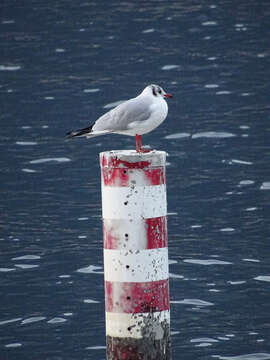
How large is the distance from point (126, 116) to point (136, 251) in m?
1.39

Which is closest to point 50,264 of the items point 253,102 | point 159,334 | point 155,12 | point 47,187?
point 47,187

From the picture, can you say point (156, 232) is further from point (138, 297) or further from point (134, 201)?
point (138, 297)

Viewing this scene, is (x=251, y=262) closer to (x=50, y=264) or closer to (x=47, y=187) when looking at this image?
(x=50, y=264)

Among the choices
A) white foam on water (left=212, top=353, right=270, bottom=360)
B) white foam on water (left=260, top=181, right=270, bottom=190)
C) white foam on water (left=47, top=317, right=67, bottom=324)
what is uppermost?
white foam on water (left=260, top=181, right=270, bottom=190)

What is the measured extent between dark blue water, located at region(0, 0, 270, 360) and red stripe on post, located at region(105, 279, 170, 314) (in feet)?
4.76

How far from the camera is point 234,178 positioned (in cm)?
1345

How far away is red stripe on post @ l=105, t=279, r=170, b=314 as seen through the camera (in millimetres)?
6434

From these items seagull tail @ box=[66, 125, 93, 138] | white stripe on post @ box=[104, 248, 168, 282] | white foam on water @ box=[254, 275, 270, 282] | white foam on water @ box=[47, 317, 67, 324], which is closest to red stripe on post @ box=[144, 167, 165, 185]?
white stripe on post @ box=[104, 248, 168, 282]

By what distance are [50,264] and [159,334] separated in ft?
12.9

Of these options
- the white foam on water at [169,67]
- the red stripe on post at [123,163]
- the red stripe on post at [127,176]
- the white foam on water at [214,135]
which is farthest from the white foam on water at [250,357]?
the white foam on water at [169,67]

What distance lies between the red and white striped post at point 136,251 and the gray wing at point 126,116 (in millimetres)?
1065

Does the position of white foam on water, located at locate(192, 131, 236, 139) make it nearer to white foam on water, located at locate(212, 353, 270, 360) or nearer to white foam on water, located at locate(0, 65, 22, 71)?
white foam on water, located at locate(0, 65, 22, 71)

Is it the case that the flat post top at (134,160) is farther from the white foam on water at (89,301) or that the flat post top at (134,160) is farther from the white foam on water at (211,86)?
the white foam on water at (211,86)

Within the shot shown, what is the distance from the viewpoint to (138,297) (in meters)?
6.43
